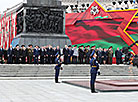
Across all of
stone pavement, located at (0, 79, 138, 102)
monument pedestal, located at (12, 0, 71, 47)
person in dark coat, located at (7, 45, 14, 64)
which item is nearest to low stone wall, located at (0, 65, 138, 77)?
person in dark coat, located at (7, 45, 14, 64)

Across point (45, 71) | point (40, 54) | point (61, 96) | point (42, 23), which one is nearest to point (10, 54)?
point (40, 54)

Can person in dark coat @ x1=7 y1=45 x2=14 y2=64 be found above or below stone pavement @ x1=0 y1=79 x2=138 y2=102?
above

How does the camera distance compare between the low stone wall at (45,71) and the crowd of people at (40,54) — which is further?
the crowd of people at (40,54)

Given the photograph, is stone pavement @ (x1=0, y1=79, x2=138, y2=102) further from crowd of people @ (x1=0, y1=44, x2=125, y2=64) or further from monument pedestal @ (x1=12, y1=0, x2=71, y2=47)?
monument pedestal @ (x1=12, y1=0, x2=71, y2=47)

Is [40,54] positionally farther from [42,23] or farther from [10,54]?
[42,23]

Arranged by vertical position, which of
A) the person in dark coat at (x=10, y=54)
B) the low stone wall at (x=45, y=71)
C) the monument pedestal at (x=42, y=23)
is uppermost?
the monument pedestal at (x=42, y=23)

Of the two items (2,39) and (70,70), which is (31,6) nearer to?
(70,70)

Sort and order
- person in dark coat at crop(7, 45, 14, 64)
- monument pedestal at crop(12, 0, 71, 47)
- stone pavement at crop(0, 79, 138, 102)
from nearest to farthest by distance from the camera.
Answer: stone pavement at crop(0, 79, 138, 102)
person in dark coat at crop(7, 45, 14, 64)
monument pedestal at crop(12, 0, 71, 47)

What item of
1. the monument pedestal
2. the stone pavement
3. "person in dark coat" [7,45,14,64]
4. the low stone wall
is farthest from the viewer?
the monument pedestal

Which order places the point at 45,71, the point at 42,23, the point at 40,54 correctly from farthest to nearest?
the point at 42,23 < the point at 40,54 < the point at 45,71

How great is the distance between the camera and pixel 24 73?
63.8ft

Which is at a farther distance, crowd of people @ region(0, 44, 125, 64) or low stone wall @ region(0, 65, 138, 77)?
crowd of people @ region(0, 44, 125, 64)

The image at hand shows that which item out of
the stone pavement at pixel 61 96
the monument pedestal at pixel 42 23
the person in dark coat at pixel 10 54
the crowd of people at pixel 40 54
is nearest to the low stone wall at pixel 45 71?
the crowd of people at pixel 40 54

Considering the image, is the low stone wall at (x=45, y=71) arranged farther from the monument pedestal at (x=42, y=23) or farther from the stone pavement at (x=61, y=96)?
the stone pavement at (x=61, y=96)
